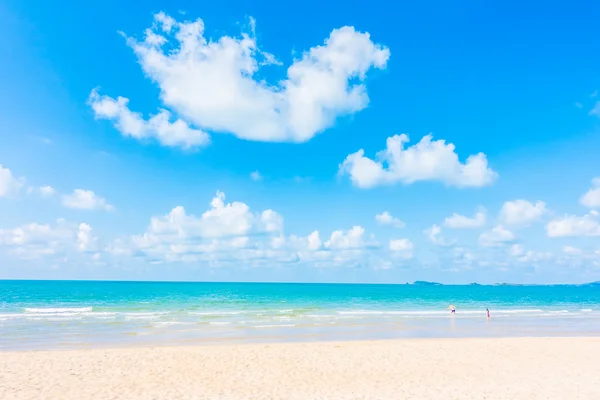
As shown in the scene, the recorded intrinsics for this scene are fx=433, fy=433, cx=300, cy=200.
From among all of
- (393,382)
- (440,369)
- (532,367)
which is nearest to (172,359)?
(393,382)

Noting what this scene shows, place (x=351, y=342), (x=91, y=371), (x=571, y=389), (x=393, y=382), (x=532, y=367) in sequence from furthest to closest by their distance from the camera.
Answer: (x=351, y=342) < (x=532, y=367) < (x=91, y=371) < (x=393, y=382) < (x=571, y=389)

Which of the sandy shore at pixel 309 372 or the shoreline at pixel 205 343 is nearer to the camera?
the sandy shore at pixel 309 372

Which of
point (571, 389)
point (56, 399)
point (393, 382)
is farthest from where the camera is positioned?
point (393, 382)

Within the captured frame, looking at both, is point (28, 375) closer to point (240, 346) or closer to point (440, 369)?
point (240, 346)

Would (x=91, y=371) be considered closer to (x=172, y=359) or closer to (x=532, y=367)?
(x=172, y=359)

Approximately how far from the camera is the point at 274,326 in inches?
1193

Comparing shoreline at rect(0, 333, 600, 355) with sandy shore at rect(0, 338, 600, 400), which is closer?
sandy shore at rect(0, 338, 600, 400)

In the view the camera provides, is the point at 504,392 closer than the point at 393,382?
Yes

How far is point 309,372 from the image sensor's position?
14.9 m

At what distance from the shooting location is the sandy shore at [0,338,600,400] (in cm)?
1205

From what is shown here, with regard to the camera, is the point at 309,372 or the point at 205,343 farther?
the point at 205,343

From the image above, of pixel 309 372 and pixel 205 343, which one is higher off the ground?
pixel 205 343

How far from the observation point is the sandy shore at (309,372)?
12.0 m

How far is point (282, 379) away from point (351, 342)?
914 cm
